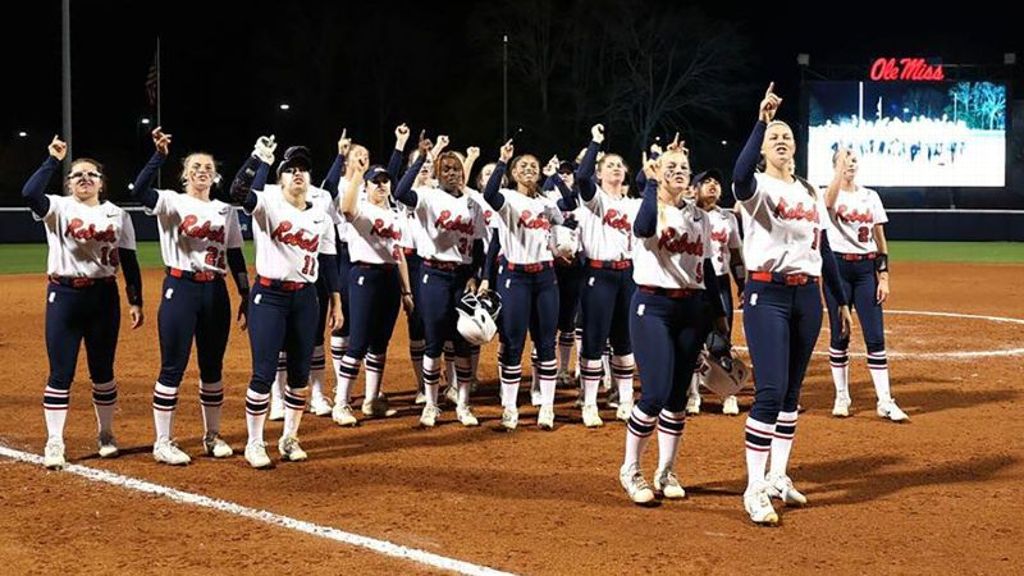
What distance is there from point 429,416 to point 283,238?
2.40 meters

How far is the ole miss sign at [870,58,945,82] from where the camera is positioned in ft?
136

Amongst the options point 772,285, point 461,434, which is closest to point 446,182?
point 461,434

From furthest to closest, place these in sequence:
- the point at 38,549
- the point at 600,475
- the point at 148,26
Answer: the point at 148,26 < the point at 600,475 < the point at 38,549

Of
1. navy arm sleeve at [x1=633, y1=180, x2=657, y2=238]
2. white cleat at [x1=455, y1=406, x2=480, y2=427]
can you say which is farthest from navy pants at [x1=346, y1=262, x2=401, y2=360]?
navy arm sleeve at [x1=633, y1=180, x2=657, y2=238]

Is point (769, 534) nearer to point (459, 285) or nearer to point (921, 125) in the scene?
point (459, 285)

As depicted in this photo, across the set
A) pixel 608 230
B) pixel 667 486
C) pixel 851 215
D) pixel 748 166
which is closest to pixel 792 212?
pixel 748 166

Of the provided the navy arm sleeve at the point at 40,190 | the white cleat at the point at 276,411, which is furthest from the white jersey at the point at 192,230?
the white cleat at the point at 276,411

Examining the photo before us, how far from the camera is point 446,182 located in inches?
392

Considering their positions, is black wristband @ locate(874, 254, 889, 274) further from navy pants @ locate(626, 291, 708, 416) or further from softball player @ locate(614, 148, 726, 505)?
navy pants @ locate(626, 291, 708, 416)

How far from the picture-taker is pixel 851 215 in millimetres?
10086

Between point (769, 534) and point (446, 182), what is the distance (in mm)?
4455

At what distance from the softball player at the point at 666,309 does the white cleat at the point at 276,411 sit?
3860 millimetres

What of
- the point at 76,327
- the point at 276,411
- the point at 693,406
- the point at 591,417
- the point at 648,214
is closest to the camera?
the point at 648,214

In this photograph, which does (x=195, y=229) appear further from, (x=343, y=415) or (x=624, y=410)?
(x=624, y=410)
